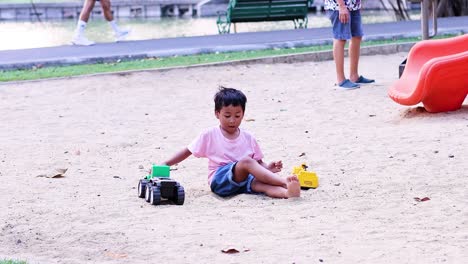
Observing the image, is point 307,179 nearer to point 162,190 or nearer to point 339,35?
point 162,190

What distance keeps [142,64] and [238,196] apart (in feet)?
27.0

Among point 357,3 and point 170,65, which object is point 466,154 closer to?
point 357,3

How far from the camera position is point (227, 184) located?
7.38 meters

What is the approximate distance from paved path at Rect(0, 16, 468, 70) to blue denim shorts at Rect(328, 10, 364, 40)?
4.54 m

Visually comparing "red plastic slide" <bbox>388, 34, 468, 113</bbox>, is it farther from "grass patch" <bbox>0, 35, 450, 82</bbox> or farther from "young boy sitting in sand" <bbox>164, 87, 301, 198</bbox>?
"grass patch" <bbox>0, 35, 450, 82</bbox>

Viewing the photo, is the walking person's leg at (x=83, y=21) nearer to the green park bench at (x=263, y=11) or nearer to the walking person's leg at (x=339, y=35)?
the green park bench at (x=263, y=11)

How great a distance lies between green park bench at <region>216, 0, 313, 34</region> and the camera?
72.8 ft

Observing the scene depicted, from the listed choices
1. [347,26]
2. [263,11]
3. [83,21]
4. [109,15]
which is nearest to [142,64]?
[83,21]

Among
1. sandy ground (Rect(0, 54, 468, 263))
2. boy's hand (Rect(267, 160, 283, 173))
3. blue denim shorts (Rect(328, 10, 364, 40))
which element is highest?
blue denim shorts (Rect(328, 10, 364, 40))

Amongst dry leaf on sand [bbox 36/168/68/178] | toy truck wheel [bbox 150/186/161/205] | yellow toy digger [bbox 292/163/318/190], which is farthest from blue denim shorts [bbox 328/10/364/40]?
toy truck wheel [bbox 150/186/161/205]

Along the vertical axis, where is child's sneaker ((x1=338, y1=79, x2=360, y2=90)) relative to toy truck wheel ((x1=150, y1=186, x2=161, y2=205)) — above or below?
below

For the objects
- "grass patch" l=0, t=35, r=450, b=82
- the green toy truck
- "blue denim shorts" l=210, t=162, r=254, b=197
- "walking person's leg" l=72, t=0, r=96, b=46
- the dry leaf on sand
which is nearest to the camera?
the green toy truck

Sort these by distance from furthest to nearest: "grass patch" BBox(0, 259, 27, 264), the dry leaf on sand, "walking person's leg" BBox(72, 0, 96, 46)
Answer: "walking person's leg" BBox(72, 0, 96, 46), the dry leaf on sand, "grass patch" BBox(0, 259, 27, 264)

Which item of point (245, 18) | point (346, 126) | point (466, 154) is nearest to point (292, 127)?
point (346, 126)
